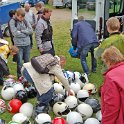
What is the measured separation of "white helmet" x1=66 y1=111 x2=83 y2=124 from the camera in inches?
259

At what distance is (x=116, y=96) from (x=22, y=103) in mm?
3735

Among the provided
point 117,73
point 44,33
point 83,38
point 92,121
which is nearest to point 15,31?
point 44,33

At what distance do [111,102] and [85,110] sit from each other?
2.72m

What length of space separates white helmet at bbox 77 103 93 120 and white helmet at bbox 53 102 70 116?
0.87 ft

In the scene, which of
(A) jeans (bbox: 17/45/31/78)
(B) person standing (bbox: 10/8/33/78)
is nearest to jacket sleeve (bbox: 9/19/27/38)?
(B) person standing (bbox: 10/8/33/78)

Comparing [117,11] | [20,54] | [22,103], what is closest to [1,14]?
A: [117,11]

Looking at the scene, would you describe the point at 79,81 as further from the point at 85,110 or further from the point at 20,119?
the point at 20,119

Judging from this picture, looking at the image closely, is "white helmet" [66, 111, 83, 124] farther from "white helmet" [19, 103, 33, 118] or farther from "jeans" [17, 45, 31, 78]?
"jeans" [17, 45, 31, 78]

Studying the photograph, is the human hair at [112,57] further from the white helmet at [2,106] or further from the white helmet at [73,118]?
the white helmet at [2,106]

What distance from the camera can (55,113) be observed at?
722cm

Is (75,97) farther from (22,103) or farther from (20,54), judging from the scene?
(20,54)

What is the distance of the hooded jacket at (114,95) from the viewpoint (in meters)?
4.26

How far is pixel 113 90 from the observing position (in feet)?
14.0

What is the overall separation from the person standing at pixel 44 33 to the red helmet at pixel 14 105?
7.48 feet
